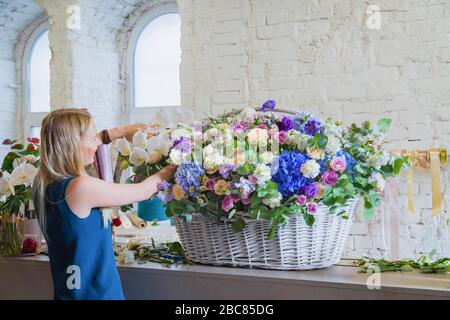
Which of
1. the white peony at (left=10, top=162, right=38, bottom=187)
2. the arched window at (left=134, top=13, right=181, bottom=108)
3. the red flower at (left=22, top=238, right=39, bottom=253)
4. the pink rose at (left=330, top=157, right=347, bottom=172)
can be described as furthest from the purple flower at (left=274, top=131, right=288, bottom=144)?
the arched window at (left=134, top=13, right=181, bottom=108)

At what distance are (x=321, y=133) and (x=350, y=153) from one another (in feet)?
0.32

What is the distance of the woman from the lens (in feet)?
4.13

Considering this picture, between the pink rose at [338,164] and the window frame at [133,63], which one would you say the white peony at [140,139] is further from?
the window frame at [133,63]

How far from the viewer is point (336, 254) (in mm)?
1372

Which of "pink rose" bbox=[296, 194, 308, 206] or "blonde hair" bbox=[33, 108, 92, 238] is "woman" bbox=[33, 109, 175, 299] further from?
"pink rose" bbox=[296, 194, 308, 206]

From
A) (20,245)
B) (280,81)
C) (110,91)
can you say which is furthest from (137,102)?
(20,245)

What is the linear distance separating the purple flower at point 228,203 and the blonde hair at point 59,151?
0.35 m

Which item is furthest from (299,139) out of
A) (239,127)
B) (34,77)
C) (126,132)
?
(34,77)

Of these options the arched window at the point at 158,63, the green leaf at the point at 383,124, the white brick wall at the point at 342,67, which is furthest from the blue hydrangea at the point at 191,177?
the arched window at the point at 158,63

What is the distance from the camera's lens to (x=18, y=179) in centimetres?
167

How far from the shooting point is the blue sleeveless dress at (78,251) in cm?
126

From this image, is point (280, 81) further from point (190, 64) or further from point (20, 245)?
point (20, 245)

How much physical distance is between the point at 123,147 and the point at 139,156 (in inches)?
3.3

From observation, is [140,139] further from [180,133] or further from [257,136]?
[257,136]
